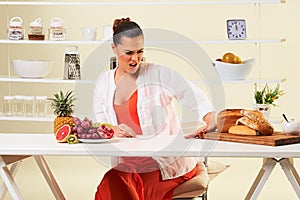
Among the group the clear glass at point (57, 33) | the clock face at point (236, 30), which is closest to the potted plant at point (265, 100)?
the clock face at point (236, 30)

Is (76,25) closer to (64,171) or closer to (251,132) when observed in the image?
(64,171)

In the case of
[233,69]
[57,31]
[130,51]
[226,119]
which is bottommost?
[226,119]

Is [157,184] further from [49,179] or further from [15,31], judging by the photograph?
[15,31]

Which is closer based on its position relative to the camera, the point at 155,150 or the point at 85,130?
the point at 155,150

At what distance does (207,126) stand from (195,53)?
9.62ft

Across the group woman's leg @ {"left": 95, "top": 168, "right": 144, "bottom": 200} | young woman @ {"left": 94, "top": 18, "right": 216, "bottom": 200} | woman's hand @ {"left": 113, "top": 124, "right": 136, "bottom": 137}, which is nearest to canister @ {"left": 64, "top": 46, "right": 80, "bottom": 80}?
young woman @ {"left": 94, "top": 18, "right": 216, "bottom": 200}

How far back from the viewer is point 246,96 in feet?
21.0

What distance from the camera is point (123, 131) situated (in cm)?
367

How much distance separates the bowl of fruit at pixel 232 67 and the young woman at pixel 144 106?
5.52ft

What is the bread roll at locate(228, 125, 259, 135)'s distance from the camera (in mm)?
→ 3443

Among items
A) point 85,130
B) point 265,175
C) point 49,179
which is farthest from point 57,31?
point 265,175

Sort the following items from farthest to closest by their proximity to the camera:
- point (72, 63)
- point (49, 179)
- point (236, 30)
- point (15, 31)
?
point (15, 31), point (72, 63), point (236, 30), point (49, 179)

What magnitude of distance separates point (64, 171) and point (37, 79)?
990mm

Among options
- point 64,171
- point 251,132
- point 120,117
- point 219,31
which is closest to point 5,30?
point 64,171
